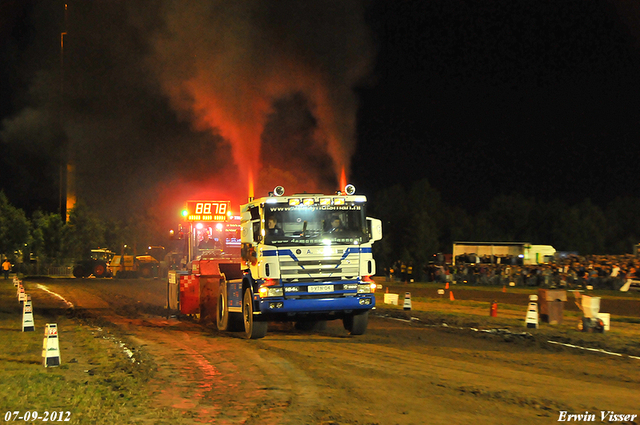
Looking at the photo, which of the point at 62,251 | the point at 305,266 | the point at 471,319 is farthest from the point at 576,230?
the point at 305,266

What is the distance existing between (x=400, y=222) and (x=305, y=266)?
7970cm

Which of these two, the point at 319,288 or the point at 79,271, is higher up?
the point at 319,288

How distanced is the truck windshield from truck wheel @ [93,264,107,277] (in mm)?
46938

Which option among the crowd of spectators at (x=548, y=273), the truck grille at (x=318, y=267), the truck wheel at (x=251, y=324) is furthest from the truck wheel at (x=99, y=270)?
the truck grille at (x=318, y=267)

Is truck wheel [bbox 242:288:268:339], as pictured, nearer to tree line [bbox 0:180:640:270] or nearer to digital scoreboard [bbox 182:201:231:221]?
digital scoreboard [bbox 182:201:231:221]

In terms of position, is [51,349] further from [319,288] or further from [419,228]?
[419,228]

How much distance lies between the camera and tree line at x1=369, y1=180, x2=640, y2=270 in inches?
3597

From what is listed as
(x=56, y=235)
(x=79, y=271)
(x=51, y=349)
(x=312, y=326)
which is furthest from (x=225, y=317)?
(x=56, y=235)

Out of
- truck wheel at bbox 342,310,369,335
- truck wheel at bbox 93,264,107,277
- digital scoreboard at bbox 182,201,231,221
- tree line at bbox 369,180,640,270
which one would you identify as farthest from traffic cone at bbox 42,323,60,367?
tree line at bbox 369,180,640,270

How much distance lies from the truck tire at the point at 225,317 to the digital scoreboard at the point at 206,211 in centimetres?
449

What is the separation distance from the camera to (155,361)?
1198cm

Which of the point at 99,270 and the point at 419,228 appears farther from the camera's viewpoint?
the point at 419,228

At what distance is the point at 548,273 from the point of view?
4191 centimetres

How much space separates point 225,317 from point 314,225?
12.5ft
